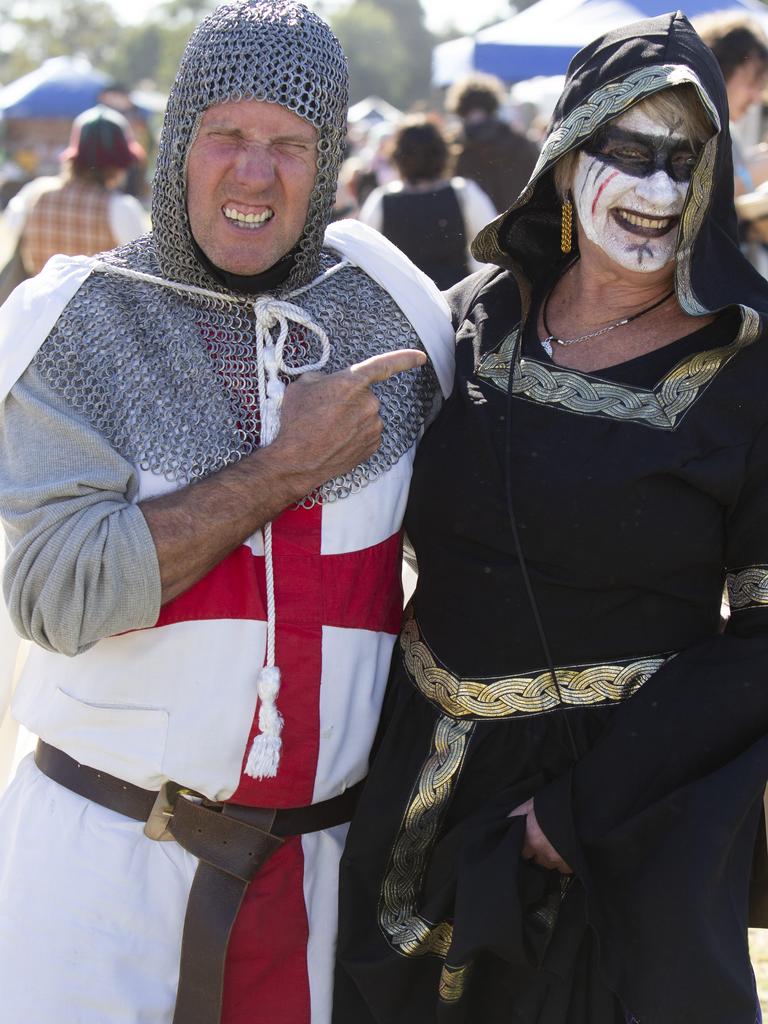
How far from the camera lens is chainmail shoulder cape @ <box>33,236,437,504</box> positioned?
2244 mm

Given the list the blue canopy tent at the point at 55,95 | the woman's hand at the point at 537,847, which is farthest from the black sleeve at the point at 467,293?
the blue canopy tent at the point at 55,95

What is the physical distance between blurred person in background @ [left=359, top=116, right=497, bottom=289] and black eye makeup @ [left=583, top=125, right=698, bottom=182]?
11.5ft

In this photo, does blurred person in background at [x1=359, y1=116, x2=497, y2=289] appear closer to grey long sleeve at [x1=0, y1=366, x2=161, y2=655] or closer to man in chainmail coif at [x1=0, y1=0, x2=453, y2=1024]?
man in chainmail coif at [x1=0, y1=0, x2=453, y2=1024]

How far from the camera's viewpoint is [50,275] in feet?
7.69

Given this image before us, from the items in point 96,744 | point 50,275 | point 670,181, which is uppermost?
point 670,181

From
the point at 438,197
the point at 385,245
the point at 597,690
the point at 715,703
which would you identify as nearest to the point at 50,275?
the point at 385,245

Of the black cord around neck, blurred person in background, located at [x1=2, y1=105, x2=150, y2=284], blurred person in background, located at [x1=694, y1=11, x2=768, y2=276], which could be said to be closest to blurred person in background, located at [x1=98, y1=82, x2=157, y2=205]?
blurred person in background, located at [x1=2, y1=105, x2=150, y2=284]

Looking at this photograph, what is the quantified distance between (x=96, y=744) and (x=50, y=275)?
2.82ft

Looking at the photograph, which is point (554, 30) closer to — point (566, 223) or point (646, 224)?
point (566, 223)

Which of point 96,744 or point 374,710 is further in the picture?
point 374,710

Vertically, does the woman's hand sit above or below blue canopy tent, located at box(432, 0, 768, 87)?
below

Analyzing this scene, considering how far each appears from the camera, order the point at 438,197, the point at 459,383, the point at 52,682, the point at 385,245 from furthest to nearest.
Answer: the point at 438,197
the point at 385,245
the point at 459,383
the point at 52,682

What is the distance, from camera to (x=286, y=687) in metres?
2.31

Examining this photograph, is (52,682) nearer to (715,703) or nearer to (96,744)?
(96,744)
